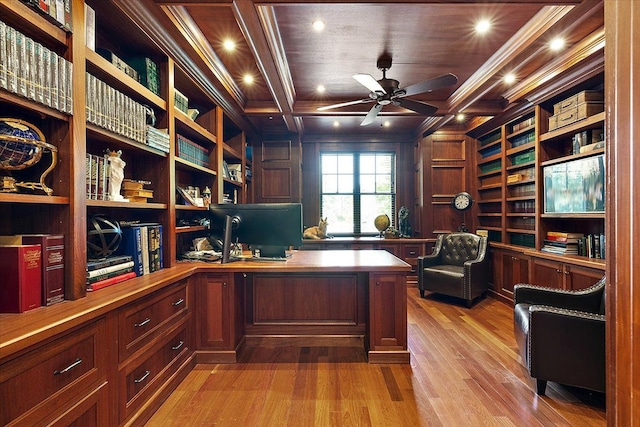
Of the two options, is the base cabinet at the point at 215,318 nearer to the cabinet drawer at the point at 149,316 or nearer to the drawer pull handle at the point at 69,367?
the cabinet drawer at the point at 149,316

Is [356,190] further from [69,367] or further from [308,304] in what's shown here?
[69,367]

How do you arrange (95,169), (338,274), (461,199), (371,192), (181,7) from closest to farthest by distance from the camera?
(95,169) → (181,7) → (338,274) → (461,199) → (371,192)

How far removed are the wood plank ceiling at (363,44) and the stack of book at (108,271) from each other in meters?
1.53

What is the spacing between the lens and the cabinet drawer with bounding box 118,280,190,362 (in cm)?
178

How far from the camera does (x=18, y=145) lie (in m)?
1.40

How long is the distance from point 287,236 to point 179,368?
1.27 metres

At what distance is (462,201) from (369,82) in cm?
328

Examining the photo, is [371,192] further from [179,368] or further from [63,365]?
[63,365]

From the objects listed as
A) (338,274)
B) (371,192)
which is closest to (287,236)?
(338,274)

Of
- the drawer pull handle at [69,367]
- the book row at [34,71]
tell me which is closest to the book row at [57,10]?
the book row at [34,71]

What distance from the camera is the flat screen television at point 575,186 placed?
3.11 meters

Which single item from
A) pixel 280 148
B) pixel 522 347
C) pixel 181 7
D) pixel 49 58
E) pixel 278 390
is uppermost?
pixel 181 7

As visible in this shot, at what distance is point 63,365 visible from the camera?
1368mm

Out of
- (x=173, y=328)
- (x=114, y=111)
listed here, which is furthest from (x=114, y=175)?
(x=173, y=328)
